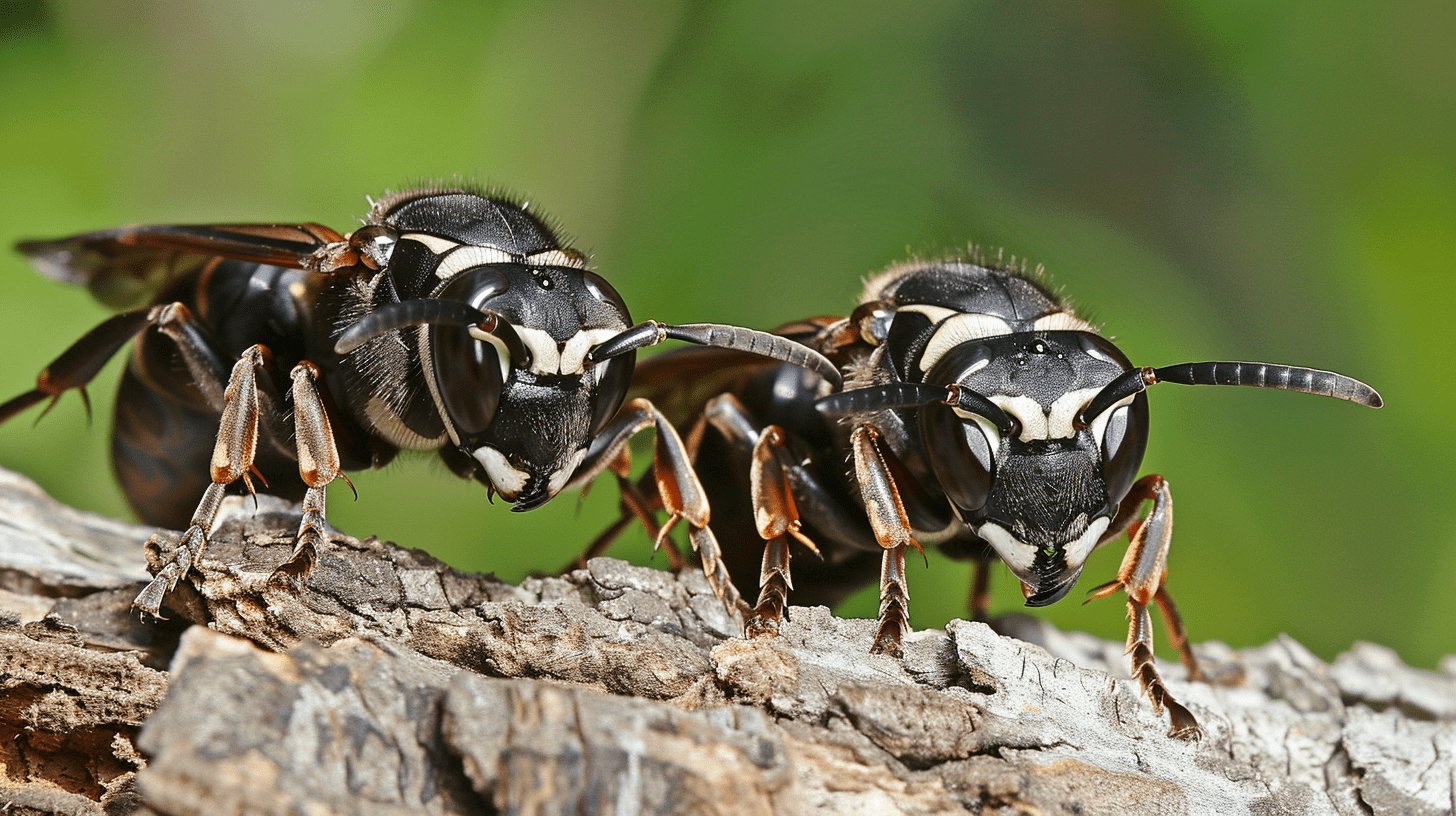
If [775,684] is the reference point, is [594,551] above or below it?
above

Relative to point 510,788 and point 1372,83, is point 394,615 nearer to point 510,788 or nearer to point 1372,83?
point 510,788

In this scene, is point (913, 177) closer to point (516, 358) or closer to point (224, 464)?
point (516, 358)

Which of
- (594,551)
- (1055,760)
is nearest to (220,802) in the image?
(1055,760)

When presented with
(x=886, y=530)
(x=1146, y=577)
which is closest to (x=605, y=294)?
(x=886, y=530)

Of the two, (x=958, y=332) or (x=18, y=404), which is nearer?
(x=958, y=332)

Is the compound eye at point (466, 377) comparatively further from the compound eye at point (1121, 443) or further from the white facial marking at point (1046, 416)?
the compound eye at point (1121, 443)

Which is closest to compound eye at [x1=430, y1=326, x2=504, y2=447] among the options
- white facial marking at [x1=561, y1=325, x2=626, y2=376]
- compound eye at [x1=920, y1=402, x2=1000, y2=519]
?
white facial marking at [x1=561, y1=325, x2=626, y2=376]

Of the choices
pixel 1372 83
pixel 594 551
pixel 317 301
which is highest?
pixel 1372 83
